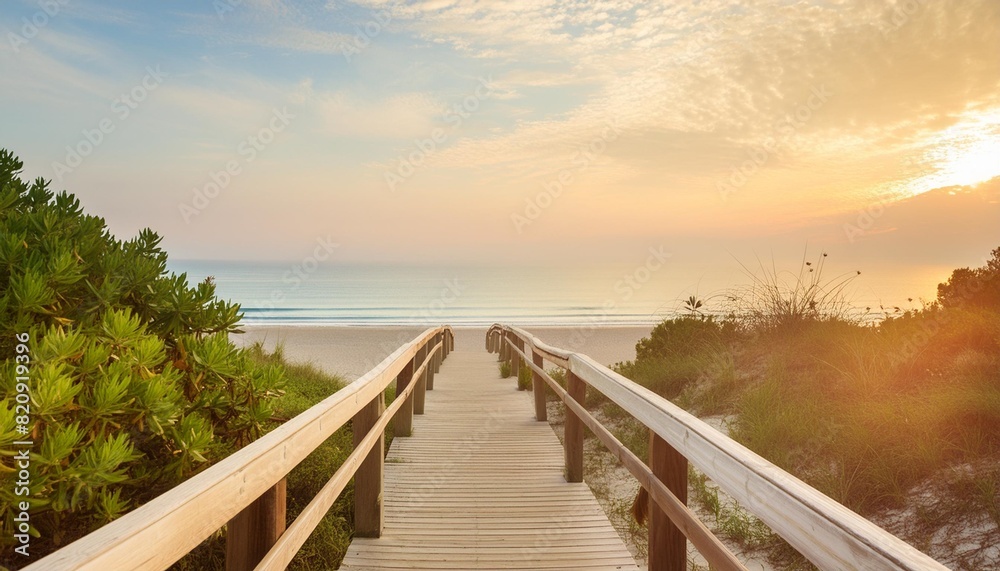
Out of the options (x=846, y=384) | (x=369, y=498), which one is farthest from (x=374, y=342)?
(x=369, y=498)

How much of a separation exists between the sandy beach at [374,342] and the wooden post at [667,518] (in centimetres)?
1523

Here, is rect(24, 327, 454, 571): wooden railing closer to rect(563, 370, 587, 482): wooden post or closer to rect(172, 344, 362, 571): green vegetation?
rect(172, 344, 362, 571): green vegetation

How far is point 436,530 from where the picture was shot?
391 centimetres

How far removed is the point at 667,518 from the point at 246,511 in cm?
167

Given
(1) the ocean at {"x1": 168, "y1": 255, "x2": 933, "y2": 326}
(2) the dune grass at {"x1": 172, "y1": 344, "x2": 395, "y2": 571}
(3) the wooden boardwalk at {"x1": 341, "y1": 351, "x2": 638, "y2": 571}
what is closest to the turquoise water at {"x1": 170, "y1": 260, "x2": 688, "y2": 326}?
(1) the ocean at {"x1": 168, "y1": 255, "x2": 933, "y2": 326}

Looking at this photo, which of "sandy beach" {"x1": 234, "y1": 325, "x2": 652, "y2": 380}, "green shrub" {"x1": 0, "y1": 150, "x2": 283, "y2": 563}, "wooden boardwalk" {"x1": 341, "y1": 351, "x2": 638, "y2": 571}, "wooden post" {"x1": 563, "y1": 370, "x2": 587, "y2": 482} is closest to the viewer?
"green shrub" {"x1": 0, "y1": 150, "x2": 283, "y2": 563}

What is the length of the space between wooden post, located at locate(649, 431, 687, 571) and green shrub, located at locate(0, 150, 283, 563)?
6.79 feet

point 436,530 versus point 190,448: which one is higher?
point 190,448

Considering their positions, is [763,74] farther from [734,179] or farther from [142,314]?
[142,314]

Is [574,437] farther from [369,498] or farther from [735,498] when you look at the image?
[735,498]

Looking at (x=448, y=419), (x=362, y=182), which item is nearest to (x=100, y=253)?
(x=448, y=419)

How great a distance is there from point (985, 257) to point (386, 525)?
30.1 feet

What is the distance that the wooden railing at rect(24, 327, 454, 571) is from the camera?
1064 mm

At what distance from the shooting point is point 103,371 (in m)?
2.50
